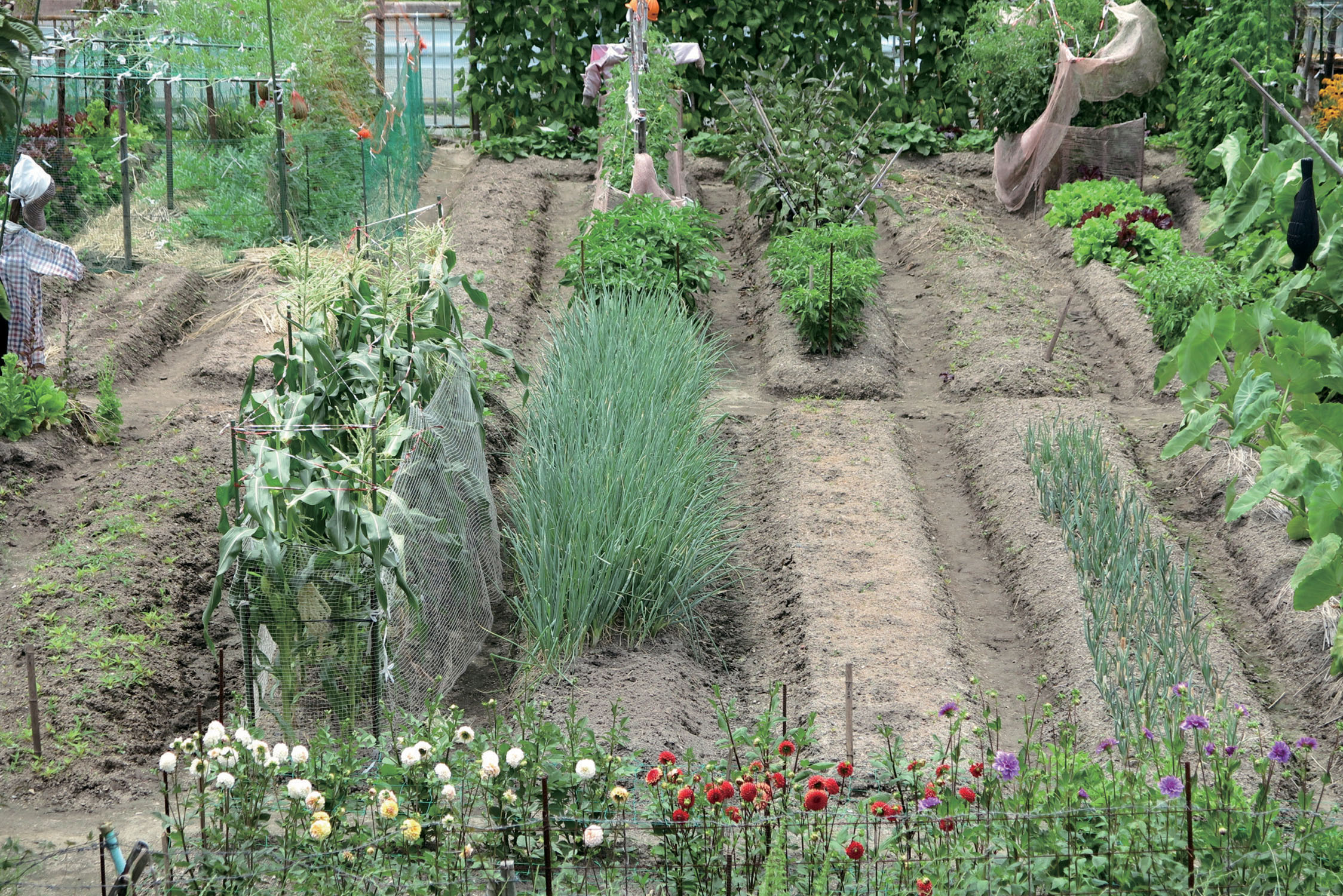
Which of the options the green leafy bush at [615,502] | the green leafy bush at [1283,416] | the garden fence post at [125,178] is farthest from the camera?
the garden fence post at [125,178]

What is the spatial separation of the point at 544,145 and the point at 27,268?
7.03 metres

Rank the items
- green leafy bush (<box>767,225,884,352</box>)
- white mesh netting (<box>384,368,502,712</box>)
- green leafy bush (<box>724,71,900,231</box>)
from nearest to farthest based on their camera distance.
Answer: white mesh netting (<box>384,368,502,712</box>), green leafy bush (<box>767,225,884,352</box>), green leafy bush (<box>724,71,900,231</box>)

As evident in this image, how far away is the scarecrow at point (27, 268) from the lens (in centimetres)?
805

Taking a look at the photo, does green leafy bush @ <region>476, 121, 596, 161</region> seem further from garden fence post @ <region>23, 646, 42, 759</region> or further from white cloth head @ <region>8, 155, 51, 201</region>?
garden fence post @ <region>23, 646, 42, 759</region>

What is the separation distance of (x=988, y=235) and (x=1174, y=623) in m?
6.31

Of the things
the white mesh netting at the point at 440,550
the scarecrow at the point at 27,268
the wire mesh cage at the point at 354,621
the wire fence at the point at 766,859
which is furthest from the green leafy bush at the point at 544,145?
the wire fence at the point at 766,859

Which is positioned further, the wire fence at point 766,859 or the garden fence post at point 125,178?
the garden fence post at point 125,178

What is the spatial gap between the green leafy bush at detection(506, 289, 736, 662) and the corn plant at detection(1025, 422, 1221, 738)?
1665 mm

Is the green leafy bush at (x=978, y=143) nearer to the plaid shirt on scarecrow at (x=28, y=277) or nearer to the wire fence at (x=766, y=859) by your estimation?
the plaid shirt on scarecrow at (x=28, y=277)

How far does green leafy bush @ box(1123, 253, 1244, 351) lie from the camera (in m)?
9.09

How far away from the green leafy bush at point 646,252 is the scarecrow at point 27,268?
320cm

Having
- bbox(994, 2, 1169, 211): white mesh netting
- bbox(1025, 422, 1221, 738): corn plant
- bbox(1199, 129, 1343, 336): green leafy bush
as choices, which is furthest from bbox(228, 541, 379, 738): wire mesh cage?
bbox(994, 2, 1169, 211): white mesh netting

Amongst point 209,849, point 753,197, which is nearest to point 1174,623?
point 209,849

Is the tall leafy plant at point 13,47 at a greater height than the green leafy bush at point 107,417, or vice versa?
the tall leafy plant at point 13,47
